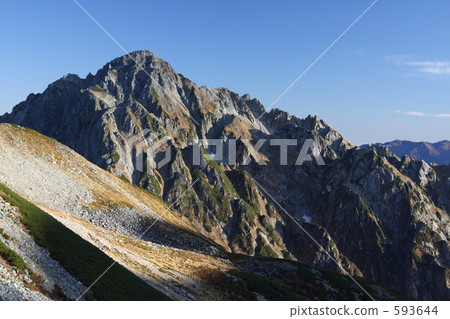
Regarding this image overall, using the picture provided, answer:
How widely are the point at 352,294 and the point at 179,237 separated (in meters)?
38.8

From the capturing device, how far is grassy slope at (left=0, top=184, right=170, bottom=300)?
28.1 meters

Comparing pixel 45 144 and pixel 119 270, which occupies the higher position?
pixel 45 144

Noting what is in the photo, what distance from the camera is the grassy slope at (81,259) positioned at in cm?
2814

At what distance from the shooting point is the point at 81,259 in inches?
1214

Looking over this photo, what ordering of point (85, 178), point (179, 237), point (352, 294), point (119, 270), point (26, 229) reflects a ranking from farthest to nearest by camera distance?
point (85, 178) → point (179, 237) → point (352, 294) → point (119, 270) → point (26, 229)

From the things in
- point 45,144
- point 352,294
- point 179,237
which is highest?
point 45,144

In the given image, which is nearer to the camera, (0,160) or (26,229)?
(26,229)

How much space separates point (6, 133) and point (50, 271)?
2645 inches

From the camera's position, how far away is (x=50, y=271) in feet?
85.8

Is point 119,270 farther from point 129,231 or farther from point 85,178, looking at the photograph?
point 85,178
